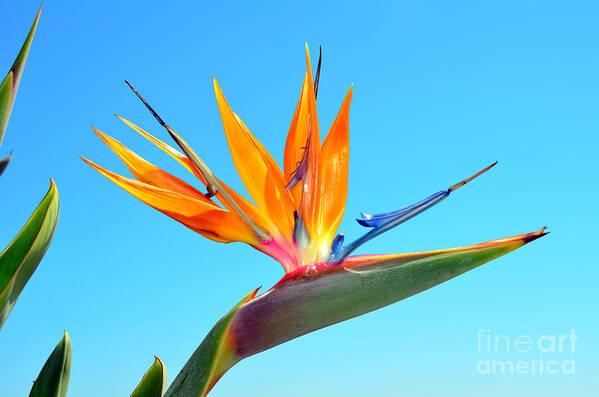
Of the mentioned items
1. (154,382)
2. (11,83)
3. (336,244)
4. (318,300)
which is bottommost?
(154,382)

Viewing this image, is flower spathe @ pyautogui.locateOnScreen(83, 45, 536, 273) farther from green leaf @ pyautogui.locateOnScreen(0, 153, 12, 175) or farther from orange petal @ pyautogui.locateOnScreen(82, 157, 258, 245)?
green leaf @ pyautogui.locateOnScreen(0, 153, 12, 175)

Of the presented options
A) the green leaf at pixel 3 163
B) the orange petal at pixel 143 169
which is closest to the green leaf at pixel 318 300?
the orange petal at pixel 143 169

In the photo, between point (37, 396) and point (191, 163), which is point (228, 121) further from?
point (37, 396)

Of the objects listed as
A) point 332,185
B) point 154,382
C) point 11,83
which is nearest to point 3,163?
point 11,83

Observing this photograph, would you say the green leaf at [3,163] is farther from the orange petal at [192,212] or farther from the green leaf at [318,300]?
the green leaf at [318,300]

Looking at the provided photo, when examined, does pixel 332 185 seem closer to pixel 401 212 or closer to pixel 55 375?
pixel 401 212

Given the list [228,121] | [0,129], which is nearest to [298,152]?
[228,121]

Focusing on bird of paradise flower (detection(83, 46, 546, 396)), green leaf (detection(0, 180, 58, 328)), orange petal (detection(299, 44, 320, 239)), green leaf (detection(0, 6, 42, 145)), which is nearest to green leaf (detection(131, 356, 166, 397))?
bird of paradise flower (detection(83, 46, 546, 396))
